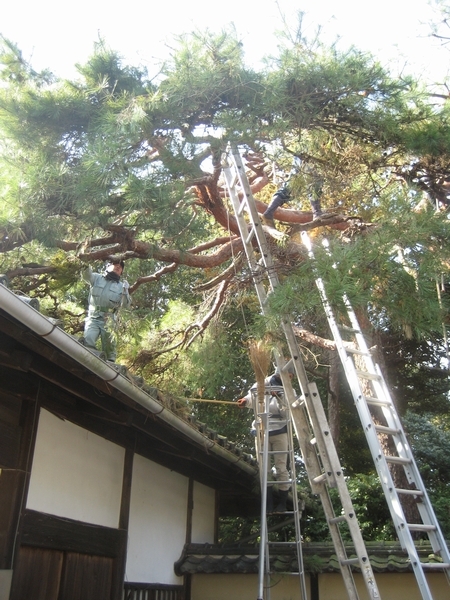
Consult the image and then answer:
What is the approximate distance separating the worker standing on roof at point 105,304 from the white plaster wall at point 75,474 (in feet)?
2.50

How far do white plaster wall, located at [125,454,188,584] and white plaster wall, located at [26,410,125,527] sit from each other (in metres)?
0.38

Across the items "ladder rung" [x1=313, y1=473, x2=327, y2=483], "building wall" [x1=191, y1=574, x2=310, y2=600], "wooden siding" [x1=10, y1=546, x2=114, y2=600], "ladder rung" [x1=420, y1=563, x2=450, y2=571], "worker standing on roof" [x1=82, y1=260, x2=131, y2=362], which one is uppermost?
"worker standing on roof" [x1=82, y1=260, x2=131, y2=362]

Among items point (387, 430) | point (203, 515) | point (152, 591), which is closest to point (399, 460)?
point (387, 430)

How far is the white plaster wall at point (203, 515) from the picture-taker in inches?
264

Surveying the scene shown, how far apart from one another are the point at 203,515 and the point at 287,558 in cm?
137

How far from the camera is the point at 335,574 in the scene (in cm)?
577

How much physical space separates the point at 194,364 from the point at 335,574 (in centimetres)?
249

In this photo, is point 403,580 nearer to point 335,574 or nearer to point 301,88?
point 335,574

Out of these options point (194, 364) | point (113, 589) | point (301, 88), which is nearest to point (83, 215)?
point (301, 88)

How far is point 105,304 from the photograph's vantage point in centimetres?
497

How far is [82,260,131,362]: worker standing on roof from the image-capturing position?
4.94 meters

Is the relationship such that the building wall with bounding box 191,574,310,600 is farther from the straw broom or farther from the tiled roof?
the straw broom

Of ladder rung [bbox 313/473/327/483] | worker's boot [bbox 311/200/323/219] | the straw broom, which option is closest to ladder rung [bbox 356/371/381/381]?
the straw broom

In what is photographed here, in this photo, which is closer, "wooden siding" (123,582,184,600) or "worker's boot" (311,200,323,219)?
"wooden siding" (123,582,184,600)
